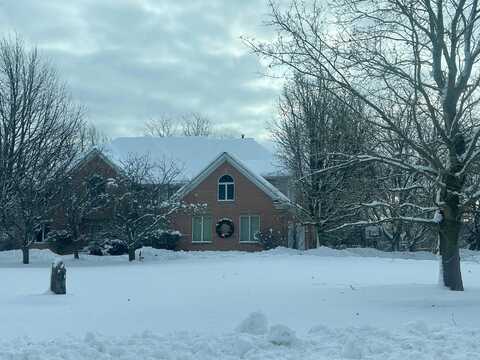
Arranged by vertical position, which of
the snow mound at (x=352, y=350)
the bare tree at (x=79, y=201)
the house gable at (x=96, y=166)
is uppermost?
the house gable at (x=96, y=166)

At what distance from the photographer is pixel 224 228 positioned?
124ft

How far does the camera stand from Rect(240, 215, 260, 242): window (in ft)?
123

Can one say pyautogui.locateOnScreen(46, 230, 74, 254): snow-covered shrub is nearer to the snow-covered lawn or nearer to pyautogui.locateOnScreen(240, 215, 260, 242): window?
pyautogui.locateOnScreen(240, 215, 260, 242): window

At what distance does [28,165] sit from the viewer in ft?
98.9

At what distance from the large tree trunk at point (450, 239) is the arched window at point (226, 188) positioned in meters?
24.8

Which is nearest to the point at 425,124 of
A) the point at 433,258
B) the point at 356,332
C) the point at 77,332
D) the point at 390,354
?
the point at 356,332

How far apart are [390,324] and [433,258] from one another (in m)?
20.2

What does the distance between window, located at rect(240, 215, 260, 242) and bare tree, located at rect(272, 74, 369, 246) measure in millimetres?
4096

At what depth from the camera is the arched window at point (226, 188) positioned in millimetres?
38062

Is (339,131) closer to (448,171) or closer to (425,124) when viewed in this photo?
(425,124)

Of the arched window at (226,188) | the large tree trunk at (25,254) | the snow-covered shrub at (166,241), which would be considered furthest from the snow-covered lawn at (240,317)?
the arched window at (226,188)

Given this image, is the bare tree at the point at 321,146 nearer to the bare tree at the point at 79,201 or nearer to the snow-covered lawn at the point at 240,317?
the snow-covered lawn at the point at 240,317

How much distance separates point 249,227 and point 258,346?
29.9 m

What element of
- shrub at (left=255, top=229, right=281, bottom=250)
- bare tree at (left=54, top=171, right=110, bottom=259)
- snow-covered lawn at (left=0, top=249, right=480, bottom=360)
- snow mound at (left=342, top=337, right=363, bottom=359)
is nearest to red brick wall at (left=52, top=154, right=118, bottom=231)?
bare tree at (left=54, top=171, right=110, bottom=259)
